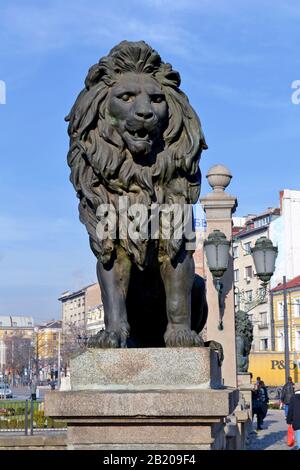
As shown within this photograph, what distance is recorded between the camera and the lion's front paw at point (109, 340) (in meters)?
4.01

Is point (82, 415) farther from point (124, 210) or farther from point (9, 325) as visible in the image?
point (9, 325)

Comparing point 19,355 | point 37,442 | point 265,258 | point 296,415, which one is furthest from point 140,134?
point 19,355

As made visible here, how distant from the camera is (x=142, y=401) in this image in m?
3.75

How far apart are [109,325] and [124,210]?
2.09ft

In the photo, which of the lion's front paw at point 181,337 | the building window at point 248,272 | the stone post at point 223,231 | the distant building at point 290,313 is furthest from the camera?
the building window at point 248,272

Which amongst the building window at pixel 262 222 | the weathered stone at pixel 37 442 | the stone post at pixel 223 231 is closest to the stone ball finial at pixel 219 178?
the stone post at pixel 223 231

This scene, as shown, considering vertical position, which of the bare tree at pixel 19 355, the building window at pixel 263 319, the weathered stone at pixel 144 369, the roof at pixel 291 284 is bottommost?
the bare tree at pixel 19 355

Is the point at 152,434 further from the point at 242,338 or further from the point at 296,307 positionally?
the point at 296,307

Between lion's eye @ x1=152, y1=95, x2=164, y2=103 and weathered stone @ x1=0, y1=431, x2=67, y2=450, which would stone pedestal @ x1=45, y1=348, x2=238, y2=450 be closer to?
lion's eye @ x1=152, y1=95, x2=164, y2=103

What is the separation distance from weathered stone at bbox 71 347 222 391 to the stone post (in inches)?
336

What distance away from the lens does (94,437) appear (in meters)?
3.81

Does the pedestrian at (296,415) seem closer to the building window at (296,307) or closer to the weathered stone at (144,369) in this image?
the weathered stone at (144,369)
